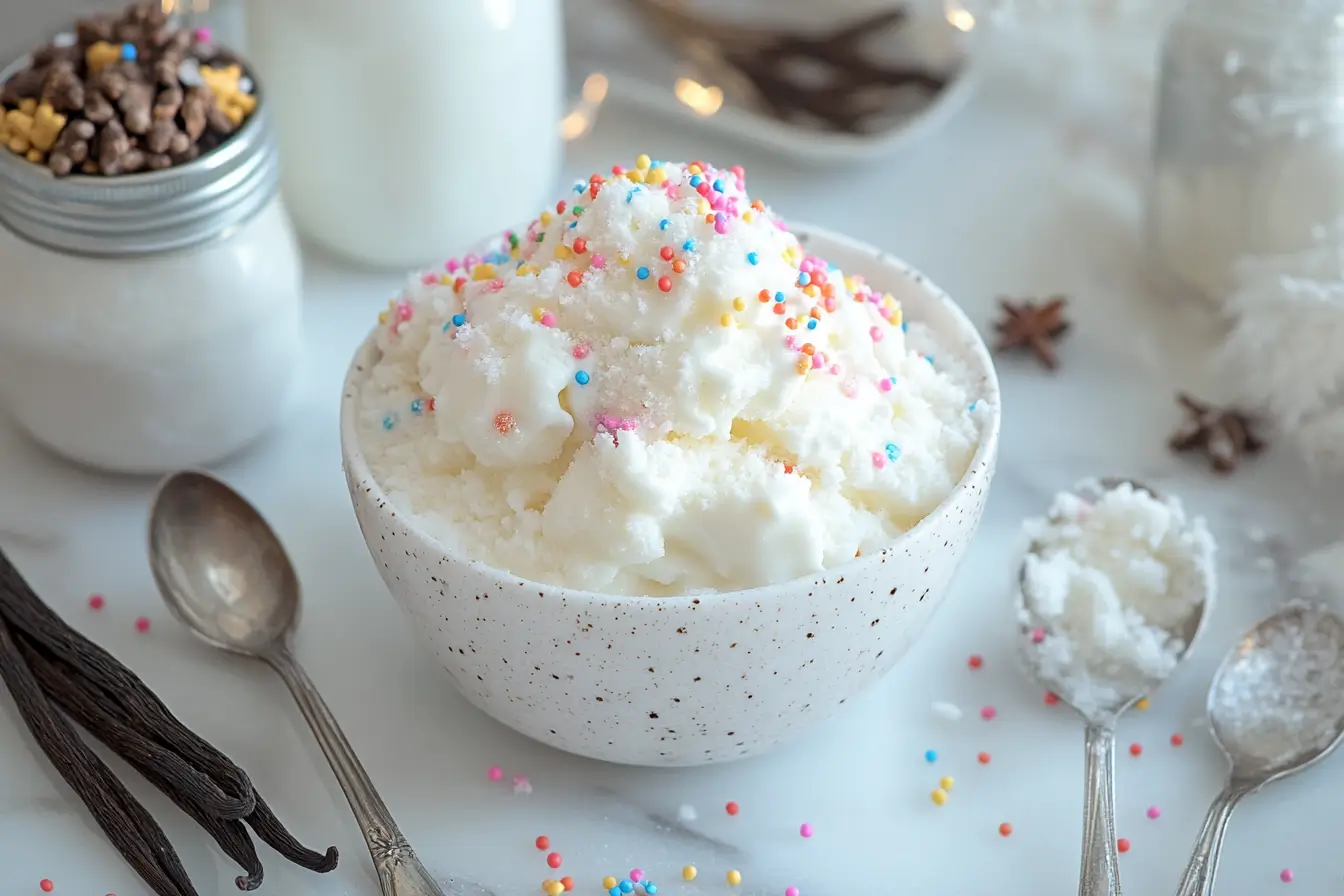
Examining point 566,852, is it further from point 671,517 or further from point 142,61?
point 142,61

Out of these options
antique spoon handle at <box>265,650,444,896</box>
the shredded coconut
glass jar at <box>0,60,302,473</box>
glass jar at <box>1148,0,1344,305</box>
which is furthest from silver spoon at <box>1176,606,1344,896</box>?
glass jar at <box>0,60,302,473</box>

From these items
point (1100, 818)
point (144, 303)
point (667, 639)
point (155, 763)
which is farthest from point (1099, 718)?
point (144, 303)

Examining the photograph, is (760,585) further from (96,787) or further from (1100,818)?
(96,787)

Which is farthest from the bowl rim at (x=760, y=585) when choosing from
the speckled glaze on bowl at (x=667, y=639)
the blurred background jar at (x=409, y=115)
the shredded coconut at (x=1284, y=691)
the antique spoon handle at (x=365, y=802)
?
the blurred background jar at (x=409, y=115)

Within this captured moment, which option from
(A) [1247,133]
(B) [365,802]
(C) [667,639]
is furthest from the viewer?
(A) [1247,133]

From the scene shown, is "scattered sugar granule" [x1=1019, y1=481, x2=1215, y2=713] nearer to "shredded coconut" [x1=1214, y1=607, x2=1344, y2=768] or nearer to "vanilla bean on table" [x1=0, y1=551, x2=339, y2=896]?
"shredded coconut" [x1=1214, y1=607, x2=1344, y2=768]

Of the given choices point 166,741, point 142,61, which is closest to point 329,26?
point 142,61
